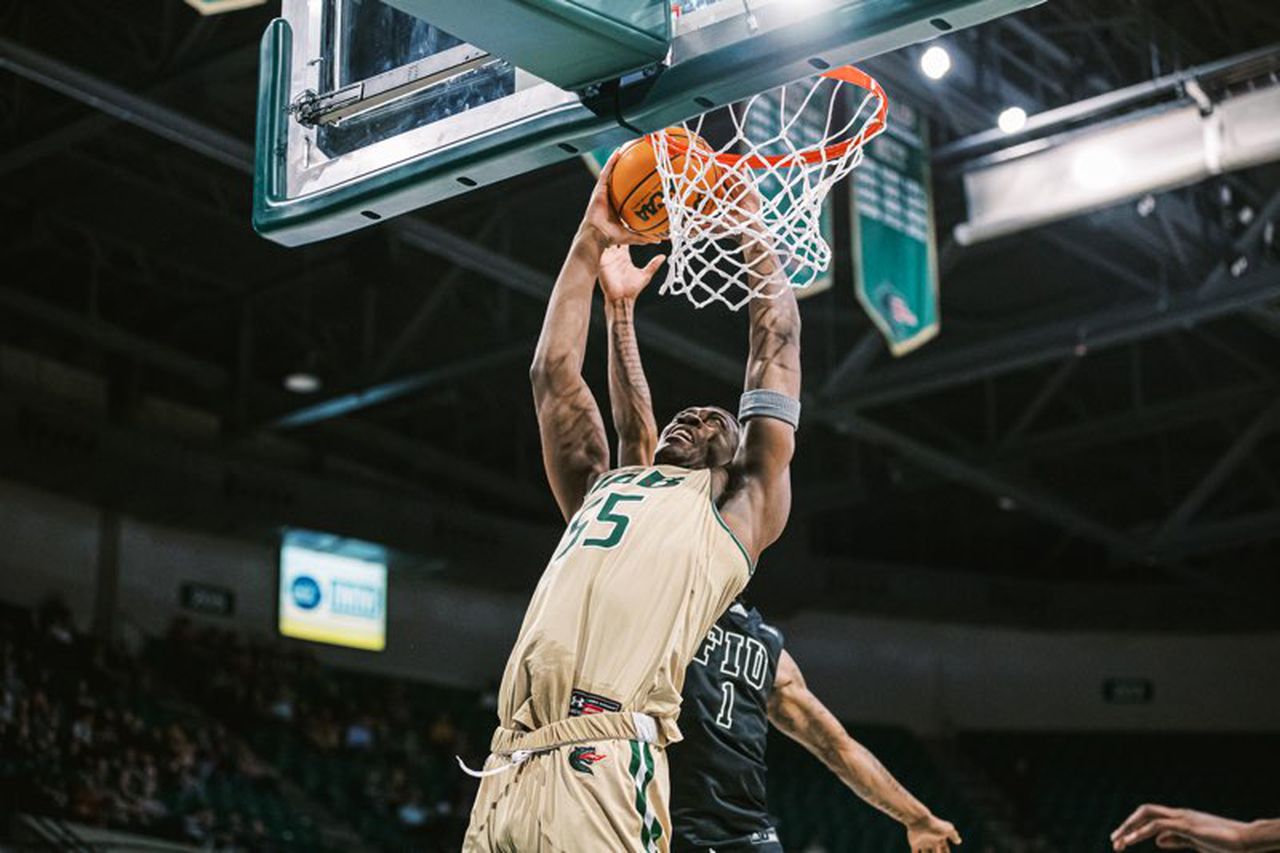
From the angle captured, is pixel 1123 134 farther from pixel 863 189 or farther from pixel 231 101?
pixel 231 101

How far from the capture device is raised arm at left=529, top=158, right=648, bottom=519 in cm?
482

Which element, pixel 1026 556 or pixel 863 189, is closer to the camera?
pixel 863 189

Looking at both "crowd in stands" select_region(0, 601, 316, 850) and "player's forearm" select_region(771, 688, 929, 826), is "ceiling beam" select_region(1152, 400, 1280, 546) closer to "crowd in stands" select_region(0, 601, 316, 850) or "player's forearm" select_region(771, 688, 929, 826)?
"crowd in stands" select_region(0, 601, 316, 850)

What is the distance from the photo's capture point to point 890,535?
87.0 ft

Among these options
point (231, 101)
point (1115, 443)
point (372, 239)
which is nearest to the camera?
point (231, 101)

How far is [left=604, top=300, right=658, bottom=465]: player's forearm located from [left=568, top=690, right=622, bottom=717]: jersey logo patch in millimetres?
1381

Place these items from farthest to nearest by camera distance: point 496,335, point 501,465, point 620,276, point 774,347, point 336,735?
point 501,465 < point 336,735 < point 496,335 < point 620,276 < point 774,347

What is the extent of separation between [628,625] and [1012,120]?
29.2 feet

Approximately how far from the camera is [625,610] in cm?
412

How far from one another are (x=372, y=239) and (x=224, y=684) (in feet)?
18.9

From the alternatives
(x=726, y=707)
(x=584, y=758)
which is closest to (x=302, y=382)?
(x=726, y=707)

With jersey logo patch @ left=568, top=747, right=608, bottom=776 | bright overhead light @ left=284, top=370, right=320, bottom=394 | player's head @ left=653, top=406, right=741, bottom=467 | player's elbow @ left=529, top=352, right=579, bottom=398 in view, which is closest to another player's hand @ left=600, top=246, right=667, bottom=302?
player's elbow @ left=529, top=352, right=579, bottom=398

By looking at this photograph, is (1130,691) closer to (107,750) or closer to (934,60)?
(107,750)

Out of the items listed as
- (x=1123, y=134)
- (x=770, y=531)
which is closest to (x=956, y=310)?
(x=1123, y=134)
